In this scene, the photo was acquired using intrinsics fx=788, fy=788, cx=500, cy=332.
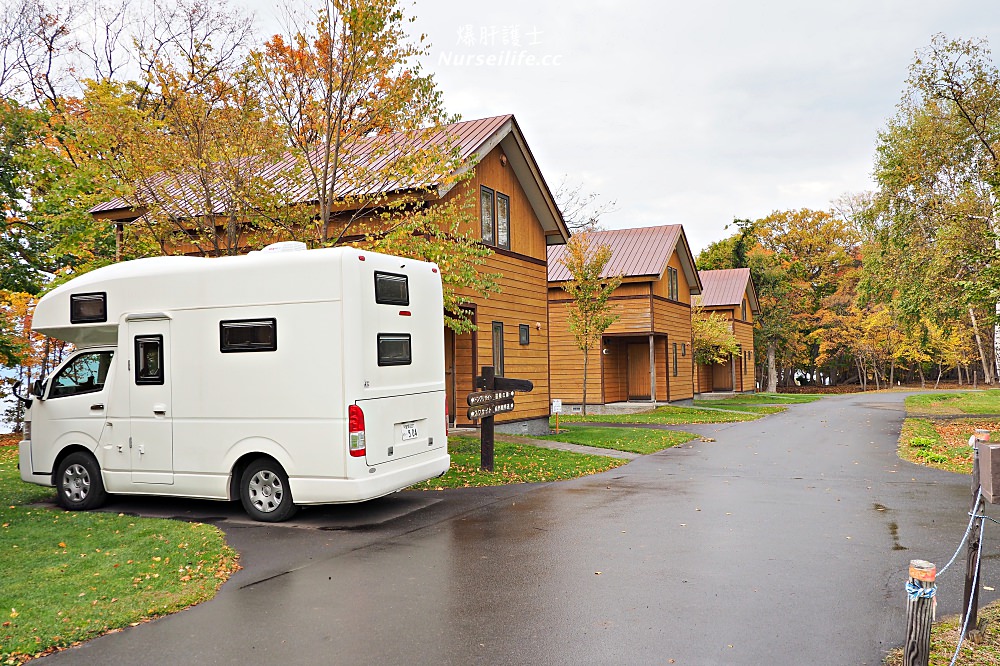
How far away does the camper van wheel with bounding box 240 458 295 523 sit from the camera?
9.19 meters

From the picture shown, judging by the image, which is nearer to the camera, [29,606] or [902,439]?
[29,606]

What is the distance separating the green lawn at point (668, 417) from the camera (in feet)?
85.1

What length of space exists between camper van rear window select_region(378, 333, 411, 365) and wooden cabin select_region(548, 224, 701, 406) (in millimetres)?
19078

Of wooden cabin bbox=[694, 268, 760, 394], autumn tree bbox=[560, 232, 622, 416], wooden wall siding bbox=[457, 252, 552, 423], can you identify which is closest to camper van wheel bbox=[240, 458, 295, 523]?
wooden wall siding bbox=[457, 252, 552, 423]

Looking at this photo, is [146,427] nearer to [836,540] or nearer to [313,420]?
[313,420]

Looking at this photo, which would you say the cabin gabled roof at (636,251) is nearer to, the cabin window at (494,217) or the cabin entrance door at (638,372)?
the cabin entrance door at (638,372)

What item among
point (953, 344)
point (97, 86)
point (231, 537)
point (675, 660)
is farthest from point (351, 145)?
point (953, 344)

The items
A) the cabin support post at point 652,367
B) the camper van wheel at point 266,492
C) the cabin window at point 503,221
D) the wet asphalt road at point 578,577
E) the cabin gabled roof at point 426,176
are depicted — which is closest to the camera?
the wet asphalt road at point 578,577

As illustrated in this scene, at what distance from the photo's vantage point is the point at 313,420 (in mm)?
8828

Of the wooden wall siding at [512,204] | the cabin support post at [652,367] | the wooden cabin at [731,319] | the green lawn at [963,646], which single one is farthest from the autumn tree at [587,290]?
the green lawn at [963,646]

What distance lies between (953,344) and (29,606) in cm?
5628

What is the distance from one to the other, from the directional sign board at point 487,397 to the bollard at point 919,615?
339 inches

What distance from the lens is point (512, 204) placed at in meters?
20.0

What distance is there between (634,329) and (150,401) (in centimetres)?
2279
